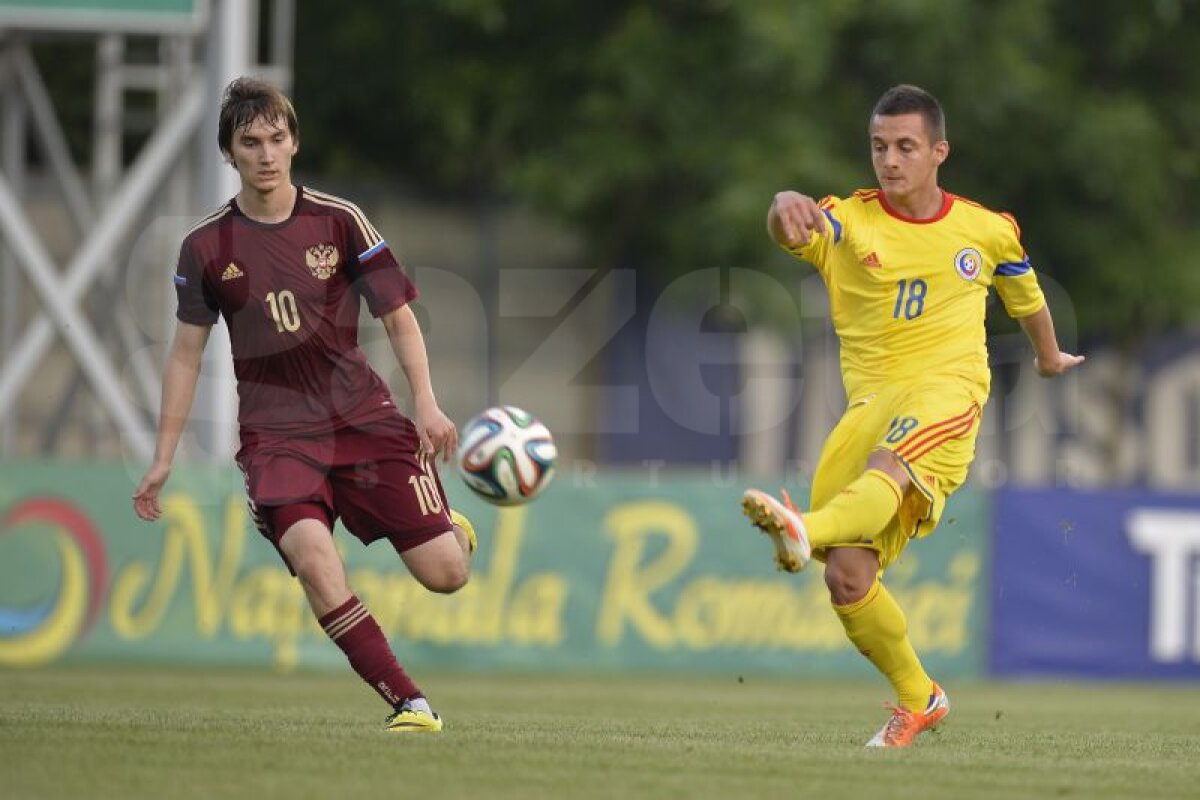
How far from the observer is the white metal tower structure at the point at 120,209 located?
648 inches

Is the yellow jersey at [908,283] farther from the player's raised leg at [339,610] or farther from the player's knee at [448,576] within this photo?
the player's raised leg at [339,610]

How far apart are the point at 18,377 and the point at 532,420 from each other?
8751 millimetres

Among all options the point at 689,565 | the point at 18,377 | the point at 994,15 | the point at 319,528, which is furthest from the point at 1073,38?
the point at 319,528

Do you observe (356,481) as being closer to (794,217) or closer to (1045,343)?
(794,217)

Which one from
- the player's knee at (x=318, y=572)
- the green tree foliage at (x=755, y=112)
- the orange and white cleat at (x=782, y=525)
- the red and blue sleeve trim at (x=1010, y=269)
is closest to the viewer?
the orange and white cleat at (x=782, y=525)

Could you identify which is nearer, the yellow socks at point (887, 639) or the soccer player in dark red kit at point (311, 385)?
the soccer player in dark red kit at point (311, 385)

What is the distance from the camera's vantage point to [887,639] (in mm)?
8094

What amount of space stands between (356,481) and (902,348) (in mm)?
2133

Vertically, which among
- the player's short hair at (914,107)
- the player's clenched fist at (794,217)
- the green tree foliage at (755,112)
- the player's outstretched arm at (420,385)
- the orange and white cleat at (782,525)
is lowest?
the orange and white cleat at (782,525)

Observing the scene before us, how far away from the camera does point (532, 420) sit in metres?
8.85

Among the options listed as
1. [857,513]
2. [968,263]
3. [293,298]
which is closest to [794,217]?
[968,263]

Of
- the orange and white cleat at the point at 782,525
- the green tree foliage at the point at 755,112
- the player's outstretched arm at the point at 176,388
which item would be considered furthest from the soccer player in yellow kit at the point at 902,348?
the green tree foliage at the point at 755,112

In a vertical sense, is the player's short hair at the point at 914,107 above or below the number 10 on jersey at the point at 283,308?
above

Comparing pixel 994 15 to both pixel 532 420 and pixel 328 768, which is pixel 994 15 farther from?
pixel 328 768
